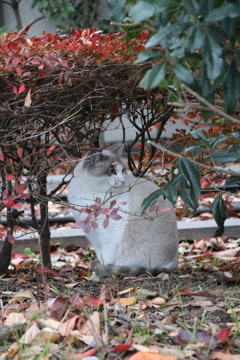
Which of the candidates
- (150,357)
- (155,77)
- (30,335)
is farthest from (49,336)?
(155,77)

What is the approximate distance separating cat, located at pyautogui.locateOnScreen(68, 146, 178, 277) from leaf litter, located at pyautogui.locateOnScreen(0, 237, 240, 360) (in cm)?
13

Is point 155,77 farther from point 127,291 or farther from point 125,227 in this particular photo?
point 125,227

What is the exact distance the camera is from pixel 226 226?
4.46m

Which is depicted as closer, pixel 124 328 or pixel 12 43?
pixel 124 328

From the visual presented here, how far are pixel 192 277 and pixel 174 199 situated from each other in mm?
715

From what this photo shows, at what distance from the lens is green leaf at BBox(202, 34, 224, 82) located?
1566 millimetres

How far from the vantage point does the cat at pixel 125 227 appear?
10.4 ft

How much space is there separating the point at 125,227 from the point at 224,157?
0.82m

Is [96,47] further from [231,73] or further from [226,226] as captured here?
[226,226]

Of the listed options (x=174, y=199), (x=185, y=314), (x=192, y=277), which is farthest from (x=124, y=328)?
(x=192, y=277)

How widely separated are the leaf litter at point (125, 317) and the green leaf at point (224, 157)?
0.65m

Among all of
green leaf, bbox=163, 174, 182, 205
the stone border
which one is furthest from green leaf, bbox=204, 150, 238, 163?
the stone border

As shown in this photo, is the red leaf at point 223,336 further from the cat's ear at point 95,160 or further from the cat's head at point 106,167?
the cat's ear at point 95,160

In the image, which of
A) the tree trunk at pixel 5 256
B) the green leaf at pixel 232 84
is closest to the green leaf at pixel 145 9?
the green leaf at pixel 232 84
